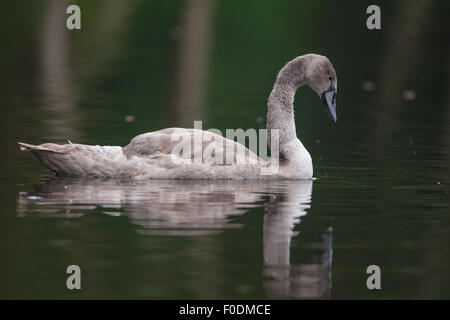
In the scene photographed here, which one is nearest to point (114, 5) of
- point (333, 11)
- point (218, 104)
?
point (333, 11)

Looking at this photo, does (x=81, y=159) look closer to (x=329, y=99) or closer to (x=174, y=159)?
(x=174, y=159)

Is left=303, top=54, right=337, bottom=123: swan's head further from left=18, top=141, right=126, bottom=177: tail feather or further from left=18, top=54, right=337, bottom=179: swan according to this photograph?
left=18, top=141, right=126, bottom=177: tail feather

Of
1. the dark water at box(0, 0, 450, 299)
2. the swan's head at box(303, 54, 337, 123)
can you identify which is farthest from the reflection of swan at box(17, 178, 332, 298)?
the swan's head at box(303, 54, 337, 123)

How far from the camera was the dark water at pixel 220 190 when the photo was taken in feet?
29.7

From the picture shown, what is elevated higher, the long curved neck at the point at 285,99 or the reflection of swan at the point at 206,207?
the long curved neck at the point at 285,99

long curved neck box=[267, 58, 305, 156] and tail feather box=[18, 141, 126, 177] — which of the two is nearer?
tail feather box=[18, 141, 126, 177]

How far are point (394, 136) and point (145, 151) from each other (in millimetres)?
6645

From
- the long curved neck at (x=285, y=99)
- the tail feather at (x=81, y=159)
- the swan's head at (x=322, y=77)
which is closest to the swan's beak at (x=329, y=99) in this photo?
the swan's head at (x=322, y=77)

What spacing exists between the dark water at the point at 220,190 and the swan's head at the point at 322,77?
1.11 m

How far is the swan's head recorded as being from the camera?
46.2 ft

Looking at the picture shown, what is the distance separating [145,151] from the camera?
537 inches

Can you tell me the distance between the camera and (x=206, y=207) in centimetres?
1185

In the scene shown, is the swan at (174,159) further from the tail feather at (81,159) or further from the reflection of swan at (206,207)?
the reflection of swan at (206,207)

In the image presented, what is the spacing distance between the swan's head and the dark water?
1112 millimetres
